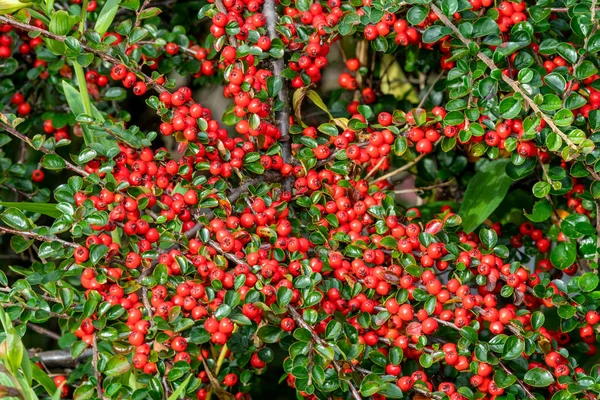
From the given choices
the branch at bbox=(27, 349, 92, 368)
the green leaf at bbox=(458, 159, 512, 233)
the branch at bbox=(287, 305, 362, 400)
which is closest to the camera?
the branch at bbox=(287, 305, 362, 400)

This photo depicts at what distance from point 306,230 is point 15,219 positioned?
1.97 ft

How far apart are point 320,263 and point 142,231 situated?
0.36 meters

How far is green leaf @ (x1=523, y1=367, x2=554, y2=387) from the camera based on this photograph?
132 cm

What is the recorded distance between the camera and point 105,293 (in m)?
1.34

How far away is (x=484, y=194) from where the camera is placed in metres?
1.84

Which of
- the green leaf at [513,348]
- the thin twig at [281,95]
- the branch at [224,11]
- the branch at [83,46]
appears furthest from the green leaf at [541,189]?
the branch at [83,46]

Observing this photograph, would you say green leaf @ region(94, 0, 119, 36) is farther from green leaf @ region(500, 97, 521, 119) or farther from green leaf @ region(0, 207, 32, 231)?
green leaf @ region(500, 97, 521, 119)

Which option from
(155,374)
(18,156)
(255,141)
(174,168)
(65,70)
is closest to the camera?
(155,374)

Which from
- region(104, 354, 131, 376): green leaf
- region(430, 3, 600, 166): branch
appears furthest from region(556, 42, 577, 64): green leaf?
region(104, 354, 131, 376): green leaf

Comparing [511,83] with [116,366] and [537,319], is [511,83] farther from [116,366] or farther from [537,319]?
[116,366]

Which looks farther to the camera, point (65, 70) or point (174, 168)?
point (65, 70)

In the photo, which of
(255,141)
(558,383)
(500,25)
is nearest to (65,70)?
(255,141)

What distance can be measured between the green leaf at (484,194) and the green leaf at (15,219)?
106 cm

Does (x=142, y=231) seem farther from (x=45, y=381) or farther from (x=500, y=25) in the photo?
(x=500, y=25)
